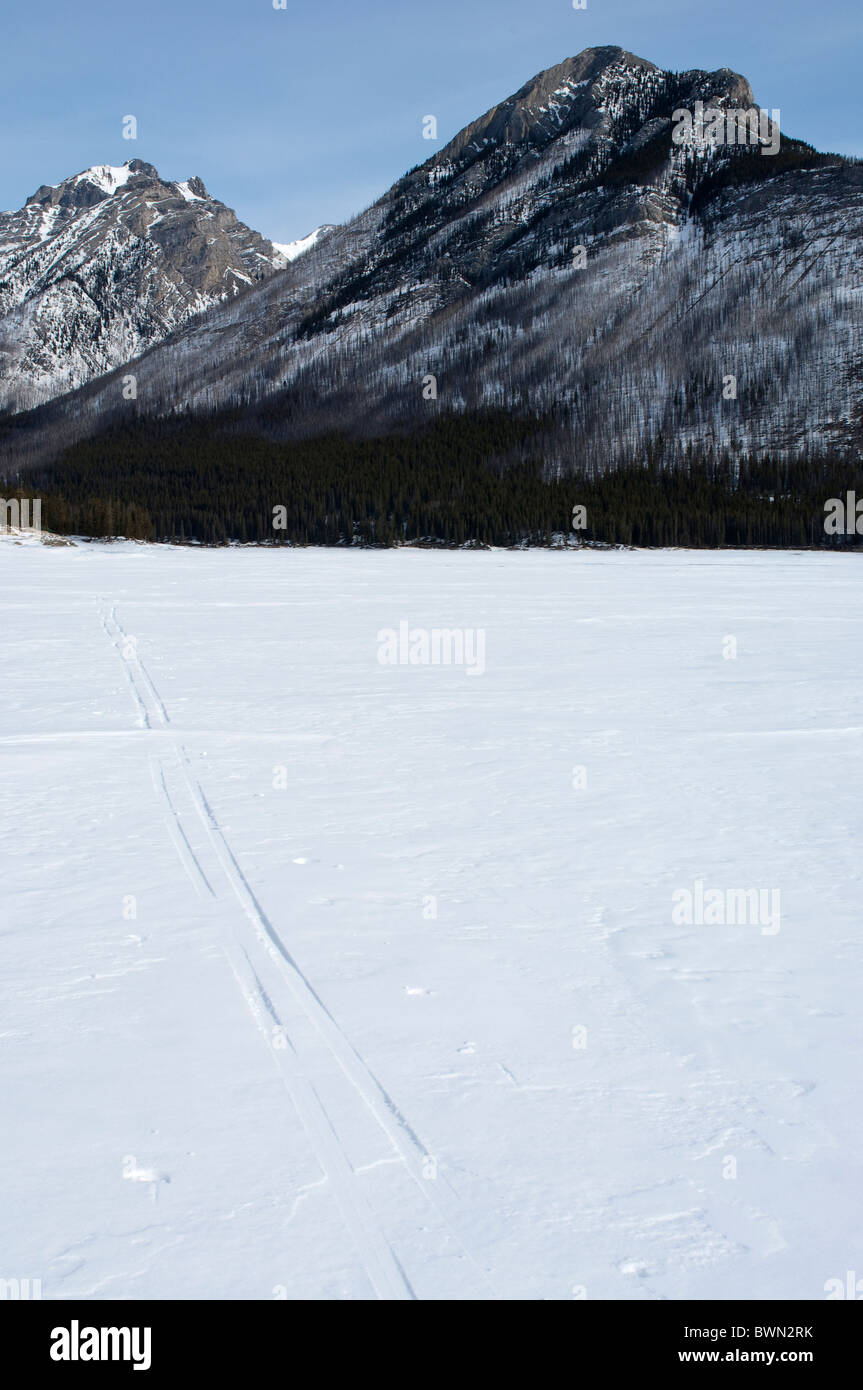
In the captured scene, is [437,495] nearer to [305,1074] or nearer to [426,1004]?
[426,1004]

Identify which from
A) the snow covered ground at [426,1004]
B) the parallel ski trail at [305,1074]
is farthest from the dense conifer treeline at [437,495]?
the parallel ski trail at [305,1074]

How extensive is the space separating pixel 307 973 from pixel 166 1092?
59.5 inches

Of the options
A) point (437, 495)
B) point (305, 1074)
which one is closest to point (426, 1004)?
point (305, 1074)

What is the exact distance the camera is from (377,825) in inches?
394

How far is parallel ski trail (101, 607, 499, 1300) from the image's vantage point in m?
4.16

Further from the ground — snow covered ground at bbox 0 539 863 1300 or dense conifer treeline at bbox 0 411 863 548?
dense conifer treeline at bbox 0 411 863 548

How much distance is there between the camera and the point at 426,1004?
6.32 m

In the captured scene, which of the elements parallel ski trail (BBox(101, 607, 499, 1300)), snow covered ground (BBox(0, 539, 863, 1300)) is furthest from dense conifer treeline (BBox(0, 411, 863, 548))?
parallel ski trail (BBox(101, 607, 499, 1300))

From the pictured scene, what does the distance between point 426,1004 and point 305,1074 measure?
1097 mm

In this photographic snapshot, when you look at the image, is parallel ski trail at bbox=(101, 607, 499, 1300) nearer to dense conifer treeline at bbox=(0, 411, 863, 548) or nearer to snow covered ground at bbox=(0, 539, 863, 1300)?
snow covered ground at bbox=(0, 539, 863, 1300)

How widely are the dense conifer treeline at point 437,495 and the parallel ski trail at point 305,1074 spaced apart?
111680mm

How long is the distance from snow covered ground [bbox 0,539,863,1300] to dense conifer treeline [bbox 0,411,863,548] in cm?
10930

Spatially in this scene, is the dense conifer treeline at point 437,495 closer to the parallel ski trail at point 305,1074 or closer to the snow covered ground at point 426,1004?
the snow covered ground at point 426,1004

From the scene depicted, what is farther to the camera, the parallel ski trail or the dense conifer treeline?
the dense conifer treeline
